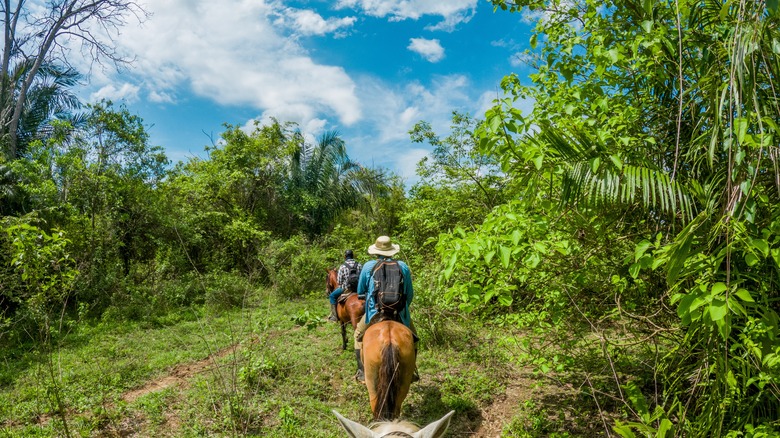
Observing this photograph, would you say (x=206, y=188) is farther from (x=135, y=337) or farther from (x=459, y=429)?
(x=459, y=429)

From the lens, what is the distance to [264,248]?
14.7 m

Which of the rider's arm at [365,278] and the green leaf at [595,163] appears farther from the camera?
the rider's arm at [365,278]

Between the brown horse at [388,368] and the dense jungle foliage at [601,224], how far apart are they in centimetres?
72

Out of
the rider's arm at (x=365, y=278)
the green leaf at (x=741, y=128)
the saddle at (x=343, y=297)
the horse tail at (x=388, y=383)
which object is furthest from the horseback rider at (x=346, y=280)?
the green leaf at (x=741, y=128)

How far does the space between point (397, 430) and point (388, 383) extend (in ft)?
5.35

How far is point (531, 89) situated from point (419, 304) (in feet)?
15.3

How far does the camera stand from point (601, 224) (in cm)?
327

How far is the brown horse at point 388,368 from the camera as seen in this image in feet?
13.0

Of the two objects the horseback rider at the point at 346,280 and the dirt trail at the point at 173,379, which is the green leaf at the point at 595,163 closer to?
the dirt trail at the point at 173,379

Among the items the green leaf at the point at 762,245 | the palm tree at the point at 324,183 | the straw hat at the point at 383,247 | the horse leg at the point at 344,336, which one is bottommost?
the horse leg at the point at 344,336

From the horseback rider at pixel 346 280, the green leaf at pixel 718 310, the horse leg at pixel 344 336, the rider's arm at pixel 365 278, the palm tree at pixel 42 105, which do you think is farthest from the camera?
the palm tree at pixel 42 105

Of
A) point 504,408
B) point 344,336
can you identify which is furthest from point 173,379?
point 504,408

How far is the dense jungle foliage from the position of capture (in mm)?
2109

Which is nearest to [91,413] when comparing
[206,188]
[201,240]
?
[201,240]
